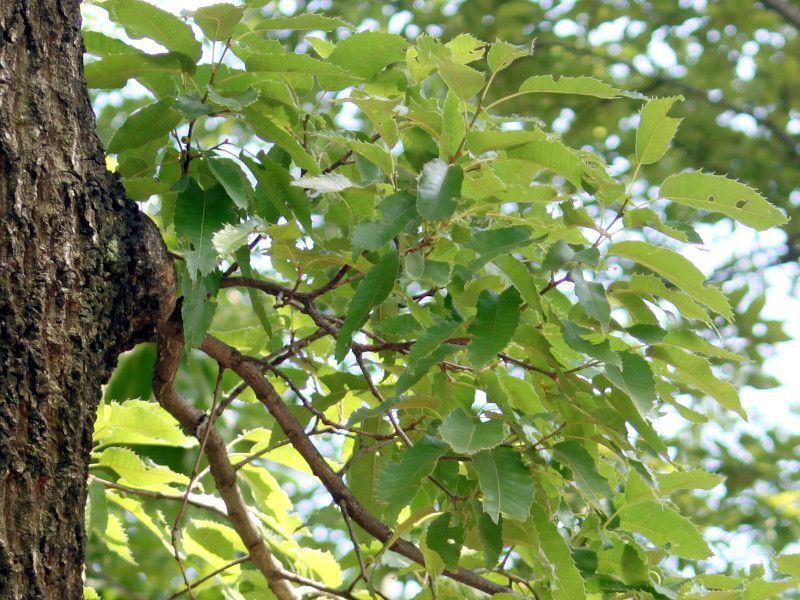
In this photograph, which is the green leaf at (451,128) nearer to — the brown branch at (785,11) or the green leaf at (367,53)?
the green leaf at (367,53)

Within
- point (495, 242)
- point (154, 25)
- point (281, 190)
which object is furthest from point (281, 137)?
point (495, 242)

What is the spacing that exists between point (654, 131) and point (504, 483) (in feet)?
1.42

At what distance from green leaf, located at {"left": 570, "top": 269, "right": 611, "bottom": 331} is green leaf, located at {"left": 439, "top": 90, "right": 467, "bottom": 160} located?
0.19 metres

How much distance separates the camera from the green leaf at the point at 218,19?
106 cm

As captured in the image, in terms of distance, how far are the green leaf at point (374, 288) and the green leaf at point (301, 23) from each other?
0.91 feet

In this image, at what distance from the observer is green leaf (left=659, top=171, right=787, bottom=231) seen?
110 cm

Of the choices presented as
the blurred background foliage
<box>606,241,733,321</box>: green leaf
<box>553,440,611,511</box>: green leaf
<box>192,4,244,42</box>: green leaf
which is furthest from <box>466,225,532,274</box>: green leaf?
the blurred background foliage

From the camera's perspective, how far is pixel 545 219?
1.24m

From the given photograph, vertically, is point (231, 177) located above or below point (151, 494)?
above

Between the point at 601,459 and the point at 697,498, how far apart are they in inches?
145

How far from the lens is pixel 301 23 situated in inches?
44.7

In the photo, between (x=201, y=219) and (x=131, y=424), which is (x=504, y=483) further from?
(x=131, y=424)

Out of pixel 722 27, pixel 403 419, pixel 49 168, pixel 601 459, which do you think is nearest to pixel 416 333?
pixel 403 419

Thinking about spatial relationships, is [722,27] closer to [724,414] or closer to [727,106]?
[727,106]
